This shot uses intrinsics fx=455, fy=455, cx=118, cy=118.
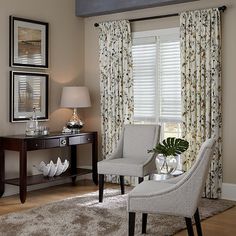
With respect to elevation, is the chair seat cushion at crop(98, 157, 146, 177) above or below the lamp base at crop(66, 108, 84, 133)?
below

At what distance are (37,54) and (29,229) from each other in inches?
109

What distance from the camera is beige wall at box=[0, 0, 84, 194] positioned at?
5910 millimetres

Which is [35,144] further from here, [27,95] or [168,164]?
[168,164]

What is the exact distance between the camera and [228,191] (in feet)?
18.7

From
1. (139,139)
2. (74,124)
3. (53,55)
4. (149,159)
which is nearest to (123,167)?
(149,159)

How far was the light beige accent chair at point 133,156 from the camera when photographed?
5.31 metres

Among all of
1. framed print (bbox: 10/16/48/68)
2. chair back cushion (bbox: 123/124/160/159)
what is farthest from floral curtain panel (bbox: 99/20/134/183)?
framed print (bbox: 10/16/48/68)

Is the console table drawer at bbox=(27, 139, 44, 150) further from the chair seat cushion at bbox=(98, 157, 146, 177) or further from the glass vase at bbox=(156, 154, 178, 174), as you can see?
the glass vase at bbox=(156, 154, 178, 174)

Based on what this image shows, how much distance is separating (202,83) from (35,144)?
7.31ft

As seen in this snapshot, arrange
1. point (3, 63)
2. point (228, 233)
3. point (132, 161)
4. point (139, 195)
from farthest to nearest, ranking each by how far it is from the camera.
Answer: point (3, 63) < point (132, 161) < point (228, 233) < point (139, 195)

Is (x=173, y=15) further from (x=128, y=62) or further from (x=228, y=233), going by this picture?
(x=228, y=233)

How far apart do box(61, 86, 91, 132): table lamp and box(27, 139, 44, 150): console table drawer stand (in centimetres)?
81

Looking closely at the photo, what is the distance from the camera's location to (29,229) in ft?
14.3

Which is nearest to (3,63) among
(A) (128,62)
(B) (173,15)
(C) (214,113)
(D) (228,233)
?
(A) (128,62)
